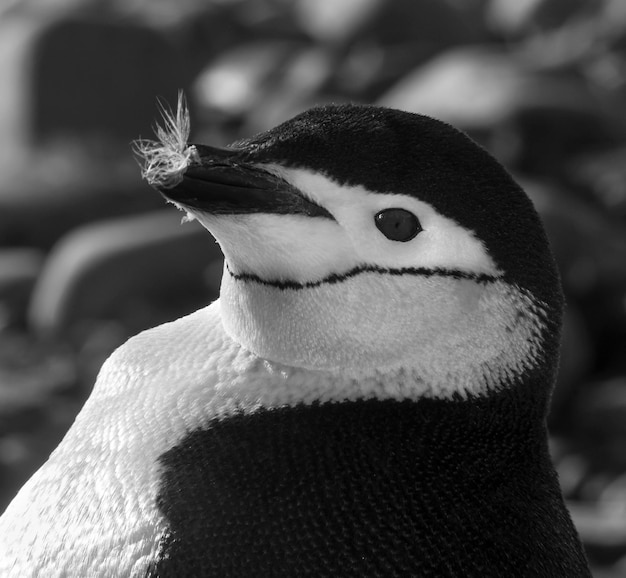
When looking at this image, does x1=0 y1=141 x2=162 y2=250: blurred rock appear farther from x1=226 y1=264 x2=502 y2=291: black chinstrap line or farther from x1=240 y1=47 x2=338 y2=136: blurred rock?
x1=226 y1=264 x2=502 y2=291: black chinstrap line

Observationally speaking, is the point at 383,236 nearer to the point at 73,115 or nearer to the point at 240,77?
the point at 73,115

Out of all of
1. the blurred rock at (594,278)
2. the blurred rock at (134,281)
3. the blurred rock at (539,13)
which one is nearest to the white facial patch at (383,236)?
the blurred rock at (594,278)

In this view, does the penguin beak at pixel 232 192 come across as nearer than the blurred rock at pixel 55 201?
Yes

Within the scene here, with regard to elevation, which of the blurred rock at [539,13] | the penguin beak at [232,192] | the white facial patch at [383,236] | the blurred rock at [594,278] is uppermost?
the penguin beak at [232,192]

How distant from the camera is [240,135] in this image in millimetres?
5648

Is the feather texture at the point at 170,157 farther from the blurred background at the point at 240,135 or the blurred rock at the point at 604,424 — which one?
the blurred rock at the point at 604,424

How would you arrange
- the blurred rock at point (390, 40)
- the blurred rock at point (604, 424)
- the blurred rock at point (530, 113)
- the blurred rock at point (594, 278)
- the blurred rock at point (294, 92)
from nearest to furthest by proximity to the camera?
the blurred rock at point (604, 424)
the blurred rock at point (594, 278)
the blurred rock at point (530, 113)
the blurred rock at point (294, 92)
the blurred rock at point (390, 40)

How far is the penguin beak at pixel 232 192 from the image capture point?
2.62 feet

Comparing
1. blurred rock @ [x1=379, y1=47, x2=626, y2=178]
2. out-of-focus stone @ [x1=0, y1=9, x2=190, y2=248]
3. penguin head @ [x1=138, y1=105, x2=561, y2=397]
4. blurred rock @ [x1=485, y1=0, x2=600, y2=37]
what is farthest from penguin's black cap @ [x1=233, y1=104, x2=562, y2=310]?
blurred rock @ [x1=485, y1=0, x2=600, y2=37]

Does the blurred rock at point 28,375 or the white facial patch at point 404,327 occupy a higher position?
the white facial patch at point 404,327

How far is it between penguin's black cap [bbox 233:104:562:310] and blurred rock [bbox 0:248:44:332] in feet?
12.0

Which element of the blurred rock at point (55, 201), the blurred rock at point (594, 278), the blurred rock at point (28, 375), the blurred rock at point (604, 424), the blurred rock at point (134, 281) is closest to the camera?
the blurred rock at point (604, 424)

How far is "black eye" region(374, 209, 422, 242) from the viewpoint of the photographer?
0.82 metres

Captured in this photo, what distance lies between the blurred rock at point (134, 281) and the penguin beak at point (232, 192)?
10.6 feet
